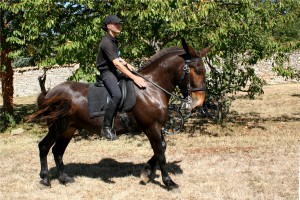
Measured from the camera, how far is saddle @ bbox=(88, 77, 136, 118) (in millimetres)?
6824

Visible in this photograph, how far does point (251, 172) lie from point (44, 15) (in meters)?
7.86

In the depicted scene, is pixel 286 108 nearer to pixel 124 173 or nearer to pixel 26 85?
pixel 124 173

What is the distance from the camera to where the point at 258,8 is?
1153 cm

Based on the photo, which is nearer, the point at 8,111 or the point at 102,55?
the point at 102,55

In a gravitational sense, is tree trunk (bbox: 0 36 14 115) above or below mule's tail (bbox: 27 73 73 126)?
below

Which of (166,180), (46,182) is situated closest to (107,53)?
(166,180)

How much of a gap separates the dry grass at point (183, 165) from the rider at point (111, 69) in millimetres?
1489

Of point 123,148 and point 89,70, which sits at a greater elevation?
point 89,70

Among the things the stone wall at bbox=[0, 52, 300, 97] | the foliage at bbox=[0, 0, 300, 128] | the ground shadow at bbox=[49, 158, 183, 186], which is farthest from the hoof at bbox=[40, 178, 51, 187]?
the stone wall at bbox=[0, 52, 300, 97]

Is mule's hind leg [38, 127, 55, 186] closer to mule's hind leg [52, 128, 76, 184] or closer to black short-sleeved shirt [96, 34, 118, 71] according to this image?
mule's hind leg [52, 128, 76, 184]

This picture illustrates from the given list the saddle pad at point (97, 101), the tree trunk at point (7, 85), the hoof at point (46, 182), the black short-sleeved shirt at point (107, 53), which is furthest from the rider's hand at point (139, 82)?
the tree trunk at point (7, 85)

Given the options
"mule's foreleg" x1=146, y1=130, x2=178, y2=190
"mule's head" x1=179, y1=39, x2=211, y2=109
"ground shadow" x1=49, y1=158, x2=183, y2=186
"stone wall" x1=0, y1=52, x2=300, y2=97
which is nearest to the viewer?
"mule's head" x1=179, y1=39, x2=211, y2=109

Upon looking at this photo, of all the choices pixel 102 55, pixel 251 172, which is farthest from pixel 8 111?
pixel 251 172

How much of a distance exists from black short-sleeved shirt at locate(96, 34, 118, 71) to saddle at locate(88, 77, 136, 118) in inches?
15.0
